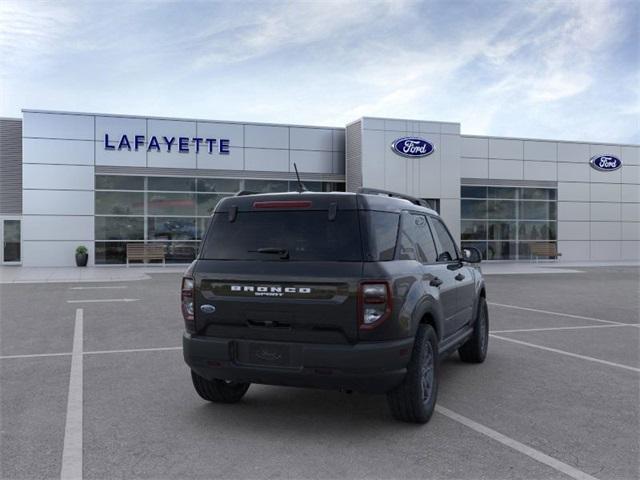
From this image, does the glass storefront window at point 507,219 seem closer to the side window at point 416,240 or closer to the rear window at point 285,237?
the side window at point 416,240

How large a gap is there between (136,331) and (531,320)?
22.1 ft

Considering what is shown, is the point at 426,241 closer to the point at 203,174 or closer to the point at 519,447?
the point at 519,447

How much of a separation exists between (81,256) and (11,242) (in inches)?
161

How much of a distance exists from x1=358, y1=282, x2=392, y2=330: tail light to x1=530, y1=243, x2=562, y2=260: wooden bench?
92.0 ft

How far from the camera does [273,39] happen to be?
1684 centimetres

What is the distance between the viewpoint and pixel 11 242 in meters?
25.9

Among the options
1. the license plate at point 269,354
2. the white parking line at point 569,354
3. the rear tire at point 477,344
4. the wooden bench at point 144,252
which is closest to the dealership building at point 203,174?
the wooden bench at point 144,252

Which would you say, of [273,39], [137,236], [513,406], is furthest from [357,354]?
[137,236]

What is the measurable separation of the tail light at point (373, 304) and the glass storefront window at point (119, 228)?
22.8m

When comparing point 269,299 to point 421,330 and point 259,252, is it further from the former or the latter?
point 421,330

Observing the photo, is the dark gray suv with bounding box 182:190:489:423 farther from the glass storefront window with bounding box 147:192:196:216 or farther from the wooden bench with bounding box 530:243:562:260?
the wooden bench with bounding box 530:243:562:260

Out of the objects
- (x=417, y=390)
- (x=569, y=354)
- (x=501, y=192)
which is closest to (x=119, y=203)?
(x=501, y=192)

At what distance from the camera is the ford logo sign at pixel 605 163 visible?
102 ft

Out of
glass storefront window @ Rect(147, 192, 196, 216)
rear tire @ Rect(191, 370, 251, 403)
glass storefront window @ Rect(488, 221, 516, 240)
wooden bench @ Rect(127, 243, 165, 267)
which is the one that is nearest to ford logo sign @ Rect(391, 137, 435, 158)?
glass storefront window @ Rect(488, 221, 516, 240)
